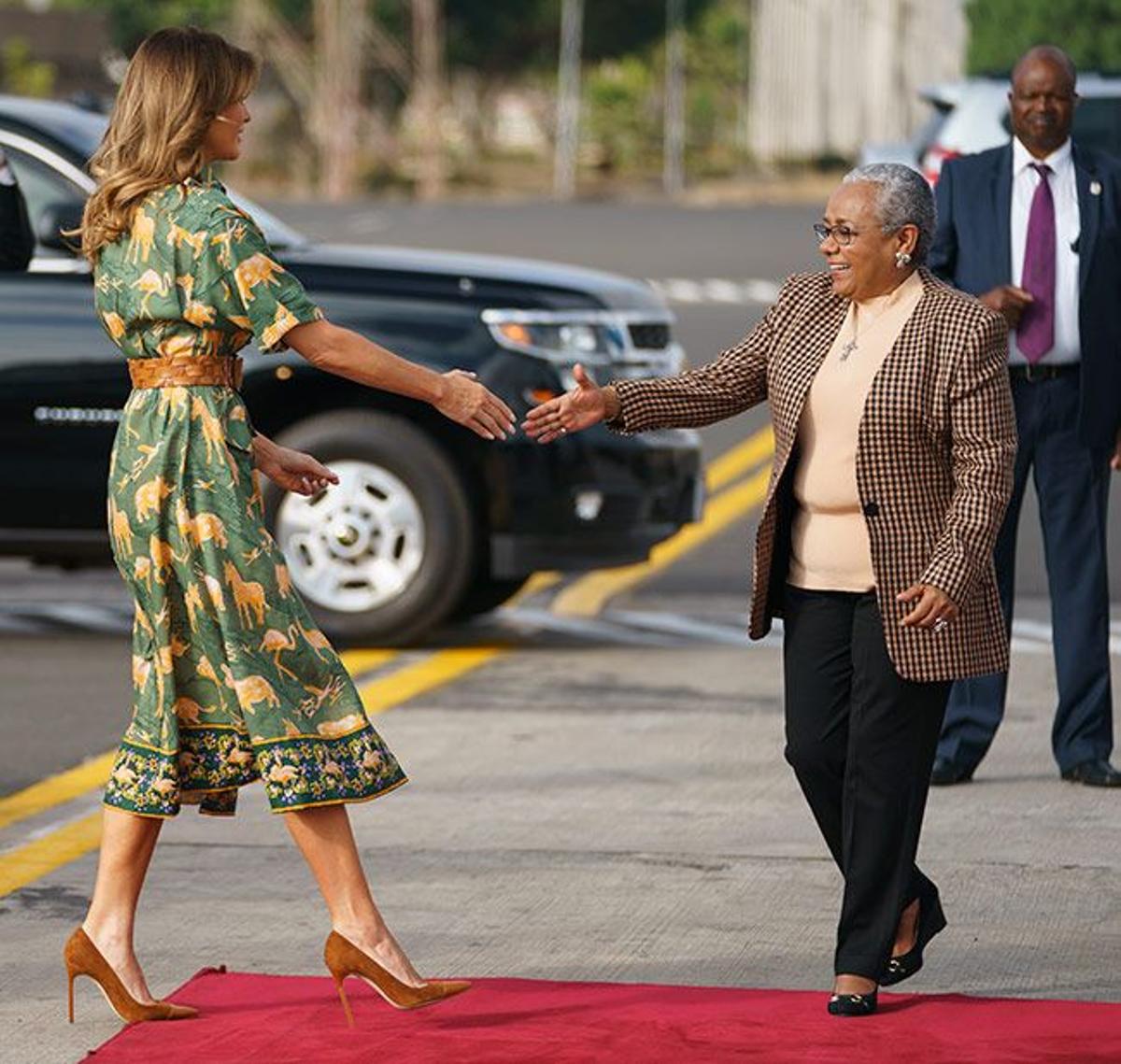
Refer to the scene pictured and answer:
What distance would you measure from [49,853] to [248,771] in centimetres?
190

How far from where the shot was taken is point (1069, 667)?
884cm

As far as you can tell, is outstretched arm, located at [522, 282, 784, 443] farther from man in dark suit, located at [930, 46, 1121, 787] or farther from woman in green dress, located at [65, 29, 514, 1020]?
man in dark suit, located at [930, 46, 1121, 787]

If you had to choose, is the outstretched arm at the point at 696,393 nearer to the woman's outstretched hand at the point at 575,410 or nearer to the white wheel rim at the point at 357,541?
the woman's outstretched hand at the point at 575,410

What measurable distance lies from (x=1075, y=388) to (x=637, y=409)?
8.40ft

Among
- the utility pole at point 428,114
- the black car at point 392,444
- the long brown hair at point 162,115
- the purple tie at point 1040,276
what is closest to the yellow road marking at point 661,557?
the black car at point 392,444

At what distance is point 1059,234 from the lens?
8.73 metres

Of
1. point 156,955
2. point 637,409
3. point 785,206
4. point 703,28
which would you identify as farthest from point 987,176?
point 703,28

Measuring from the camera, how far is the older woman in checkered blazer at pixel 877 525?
20.1ft

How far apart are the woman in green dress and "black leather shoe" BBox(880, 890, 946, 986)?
89cm

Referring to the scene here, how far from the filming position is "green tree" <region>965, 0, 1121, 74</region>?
48688 mm

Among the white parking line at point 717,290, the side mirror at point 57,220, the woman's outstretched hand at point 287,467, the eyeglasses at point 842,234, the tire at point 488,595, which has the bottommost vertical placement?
the white parking line at point 717,290

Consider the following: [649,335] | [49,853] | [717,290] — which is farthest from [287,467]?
[717,290]

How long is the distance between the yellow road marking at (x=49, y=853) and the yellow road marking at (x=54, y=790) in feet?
0.69

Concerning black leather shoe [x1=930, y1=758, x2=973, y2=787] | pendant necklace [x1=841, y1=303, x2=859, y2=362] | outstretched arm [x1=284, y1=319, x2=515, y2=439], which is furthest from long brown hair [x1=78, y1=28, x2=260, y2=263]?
black leather shoe [x1=930, y1=758, x2=973, y2=787]
